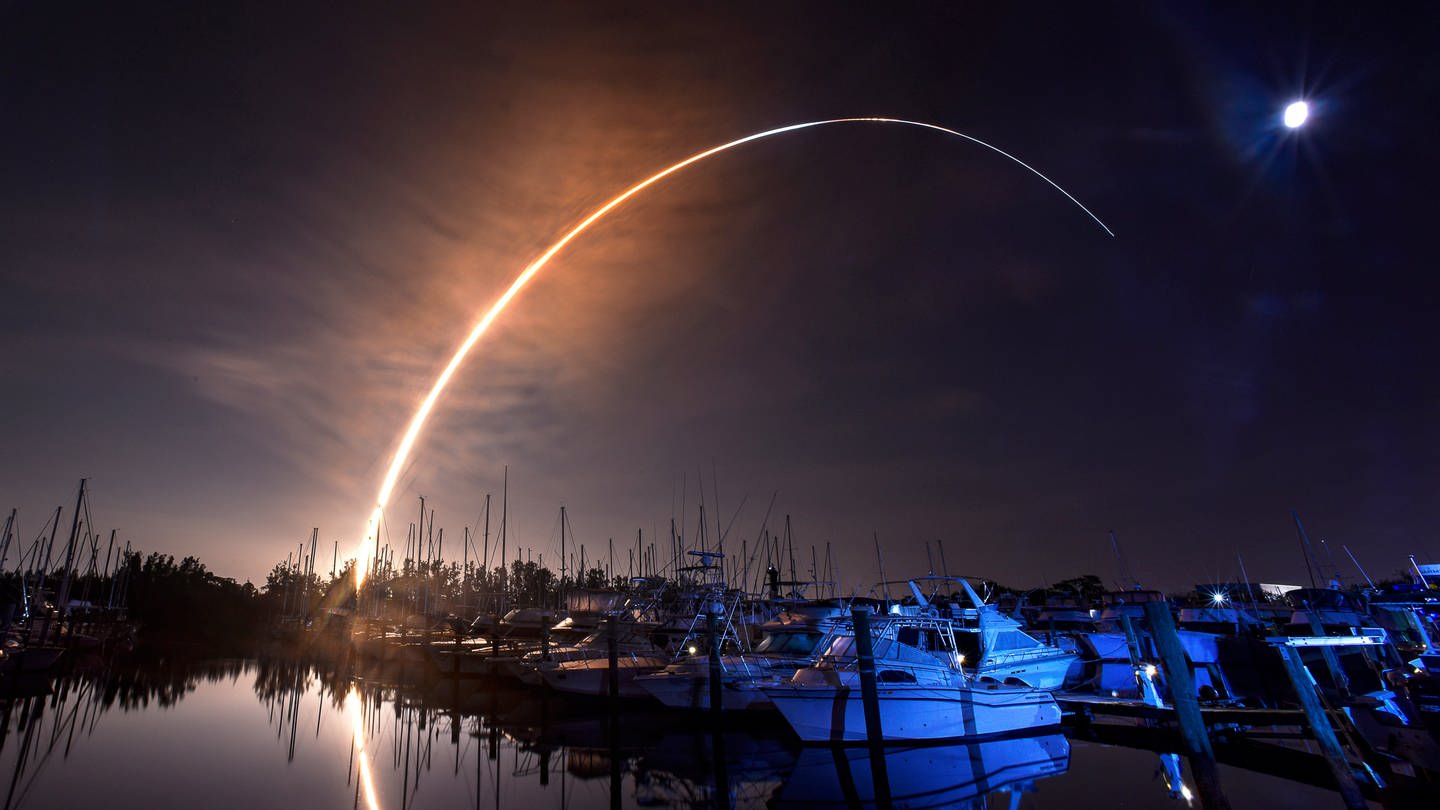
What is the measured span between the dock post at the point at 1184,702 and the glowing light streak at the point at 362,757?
21195mm

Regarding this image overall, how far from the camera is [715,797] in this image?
17.0 metres

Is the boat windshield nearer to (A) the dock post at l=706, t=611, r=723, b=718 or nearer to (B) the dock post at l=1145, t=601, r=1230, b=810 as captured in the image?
(A) the dock post at l=706, t=611, r=723, b=718

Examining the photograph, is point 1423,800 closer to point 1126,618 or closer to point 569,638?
point 1126,618

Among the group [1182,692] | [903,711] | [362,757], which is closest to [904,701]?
[903,711]

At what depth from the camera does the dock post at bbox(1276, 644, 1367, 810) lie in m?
13.3

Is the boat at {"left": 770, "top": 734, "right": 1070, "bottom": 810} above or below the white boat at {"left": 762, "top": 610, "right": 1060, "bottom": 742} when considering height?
below

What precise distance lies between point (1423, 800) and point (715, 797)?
14.9 metres

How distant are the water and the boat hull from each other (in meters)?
0.59

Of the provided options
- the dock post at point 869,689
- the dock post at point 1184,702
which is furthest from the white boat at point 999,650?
the dock post at point 1184,702

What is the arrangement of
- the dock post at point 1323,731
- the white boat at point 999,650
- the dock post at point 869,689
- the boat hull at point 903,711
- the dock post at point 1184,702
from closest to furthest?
the dock post at point 1323,731 < the dock post at point 1184,702 < the dock post at point 869,689 < the boat hull at point 903,711 < the white boat at point 999,650

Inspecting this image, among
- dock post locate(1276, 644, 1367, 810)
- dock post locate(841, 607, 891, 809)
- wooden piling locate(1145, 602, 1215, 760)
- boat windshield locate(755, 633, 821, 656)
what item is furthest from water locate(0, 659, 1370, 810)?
boat windshield locate(755, 633, 821, 656)

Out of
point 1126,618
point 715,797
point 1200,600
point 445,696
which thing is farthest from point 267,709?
point 1200,600

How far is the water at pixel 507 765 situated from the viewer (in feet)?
54.9

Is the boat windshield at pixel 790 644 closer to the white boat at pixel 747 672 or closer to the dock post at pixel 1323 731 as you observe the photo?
the white boat at pixel 747 672
